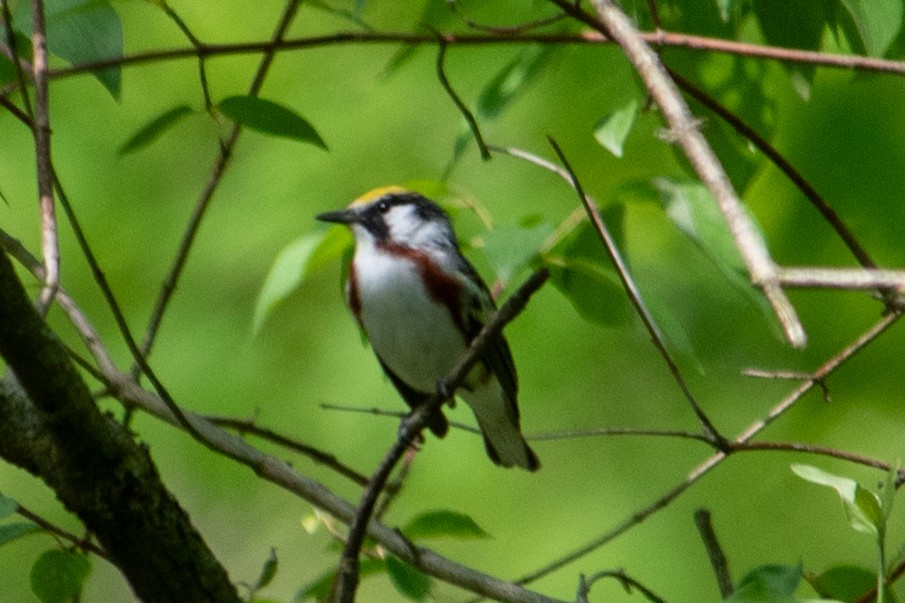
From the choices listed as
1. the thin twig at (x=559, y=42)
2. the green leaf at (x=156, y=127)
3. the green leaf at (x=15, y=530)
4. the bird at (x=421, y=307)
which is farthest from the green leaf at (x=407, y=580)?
the bird at (x=421, y=307)

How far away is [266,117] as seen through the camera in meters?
1.91

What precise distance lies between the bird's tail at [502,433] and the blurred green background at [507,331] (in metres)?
0.07

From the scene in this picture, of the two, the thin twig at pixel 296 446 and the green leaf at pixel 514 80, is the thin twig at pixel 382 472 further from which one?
the green leaf at pixel 514 80

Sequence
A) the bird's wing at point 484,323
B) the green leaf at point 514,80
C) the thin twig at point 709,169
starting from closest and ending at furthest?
1. the thin twig at point 709,169
2. the green leaf at point 514,80
3. the bird's wing at point 484,323

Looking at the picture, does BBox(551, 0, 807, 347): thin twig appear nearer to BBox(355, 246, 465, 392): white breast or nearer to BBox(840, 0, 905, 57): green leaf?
BBox(840, 0, 905, 57): green leaf

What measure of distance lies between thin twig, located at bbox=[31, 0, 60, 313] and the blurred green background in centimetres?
162

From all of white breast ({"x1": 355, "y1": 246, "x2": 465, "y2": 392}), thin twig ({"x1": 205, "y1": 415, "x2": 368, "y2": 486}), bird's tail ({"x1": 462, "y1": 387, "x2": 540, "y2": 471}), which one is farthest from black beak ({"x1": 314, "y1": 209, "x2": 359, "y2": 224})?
thin twig ({"x1": 205, "y1": 415, "x2": 368, "y2": 486})

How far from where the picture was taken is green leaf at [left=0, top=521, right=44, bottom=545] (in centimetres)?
178

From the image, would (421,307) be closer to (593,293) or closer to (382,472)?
(593,293)

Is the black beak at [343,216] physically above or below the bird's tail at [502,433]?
above

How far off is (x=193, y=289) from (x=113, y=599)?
2194mm

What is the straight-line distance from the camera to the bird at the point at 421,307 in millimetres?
3650

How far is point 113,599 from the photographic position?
18.1 ft

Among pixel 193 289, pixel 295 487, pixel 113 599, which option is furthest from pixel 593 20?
pixel 113 599
